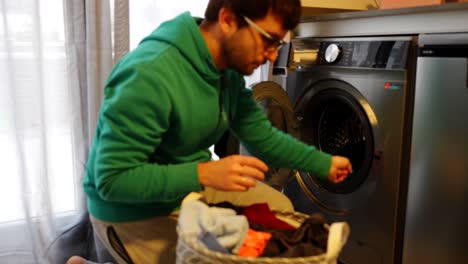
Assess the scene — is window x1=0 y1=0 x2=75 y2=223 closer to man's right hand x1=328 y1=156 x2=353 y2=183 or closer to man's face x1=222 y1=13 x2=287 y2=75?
man's face x1=222 y1=13 x2=287 y2=75

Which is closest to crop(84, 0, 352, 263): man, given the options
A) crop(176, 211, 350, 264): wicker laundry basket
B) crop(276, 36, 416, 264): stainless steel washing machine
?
crop(176, 211, 350, 264): wicker laundry basket

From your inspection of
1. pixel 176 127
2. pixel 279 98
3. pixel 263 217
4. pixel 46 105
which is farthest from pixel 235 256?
pixel 46 105

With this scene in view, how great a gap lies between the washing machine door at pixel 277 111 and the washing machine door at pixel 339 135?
7cm

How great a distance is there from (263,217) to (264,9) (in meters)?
0.39

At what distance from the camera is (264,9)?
0.86m

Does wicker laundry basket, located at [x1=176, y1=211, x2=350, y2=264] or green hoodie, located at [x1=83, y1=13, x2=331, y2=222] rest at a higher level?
green hoodie, located at [x1=83, y1=13, x2=331, y2=222]

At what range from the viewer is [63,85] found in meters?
1.64

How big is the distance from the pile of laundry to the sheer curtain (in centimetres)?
105

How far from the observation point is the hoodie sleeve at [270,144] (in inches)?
41.1

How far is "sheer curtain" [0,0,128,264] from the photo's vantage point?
155 centimetres

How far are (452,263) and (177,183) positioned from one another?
0.93 meters

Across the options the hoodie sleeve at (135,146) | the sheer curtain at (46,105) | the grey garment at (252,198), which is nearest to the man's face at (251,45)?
the hoodie sleeve at (135,146)

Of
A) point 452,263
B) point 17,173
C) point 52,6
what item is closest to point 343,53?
point 452,263

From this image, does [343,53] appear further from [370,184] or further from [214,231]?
[214,231]
